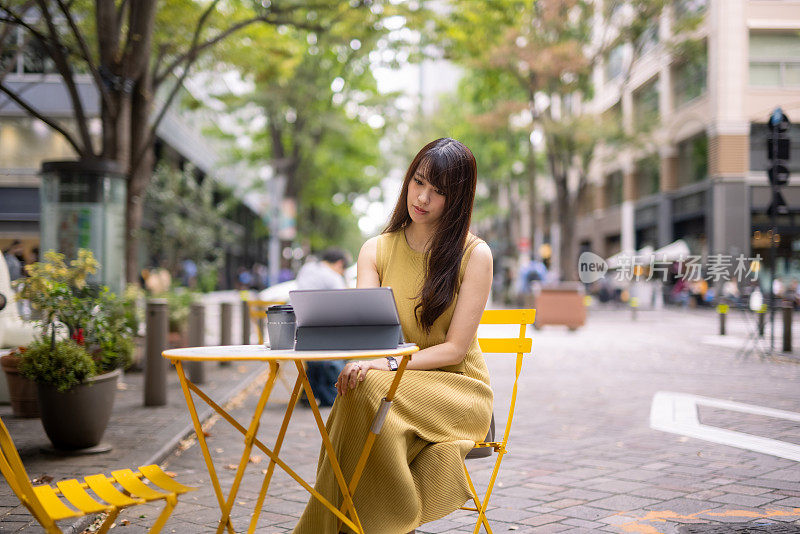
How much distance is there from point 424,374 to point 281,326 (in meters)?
0.63

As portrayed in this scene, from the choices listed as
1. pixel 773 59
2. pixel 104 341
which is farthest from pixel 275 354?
pixel 773 59

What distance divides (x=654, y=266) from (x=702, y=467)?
2900 cm

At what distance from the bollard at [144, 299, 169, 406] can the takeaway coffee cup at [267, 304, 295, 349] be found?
16.0 ft

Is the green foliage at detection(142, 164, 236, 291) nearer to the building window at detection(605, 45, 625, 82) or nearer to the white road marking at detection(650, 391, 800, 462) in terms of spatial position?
the white road marking at detection(650, 391, 800, 462)

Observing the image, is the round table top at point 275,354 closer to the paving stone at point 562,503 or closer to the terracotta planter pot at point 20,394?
the paving stone at point 562,503

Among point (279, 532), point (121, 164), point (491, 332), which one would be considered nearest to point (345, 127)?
point (491, 332)

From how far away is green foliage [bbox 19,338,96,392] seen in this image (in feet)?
17.1

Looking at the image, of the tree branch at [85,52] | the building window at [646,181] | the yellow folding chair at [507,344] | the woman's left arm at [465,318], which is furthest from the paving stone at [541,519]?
the building window at [646,181]

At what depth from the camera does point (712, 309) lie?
104 feet

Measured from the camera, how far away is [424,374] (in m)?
3.07

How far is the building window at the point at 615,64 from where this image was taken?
128 feet

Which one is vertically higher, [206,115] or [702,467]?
[206,115]

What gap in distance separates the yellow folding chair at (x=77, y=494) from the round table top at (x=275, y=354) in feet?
1.40

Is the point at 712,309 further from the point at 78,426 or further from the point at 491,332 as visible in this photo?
the point at 78,426
